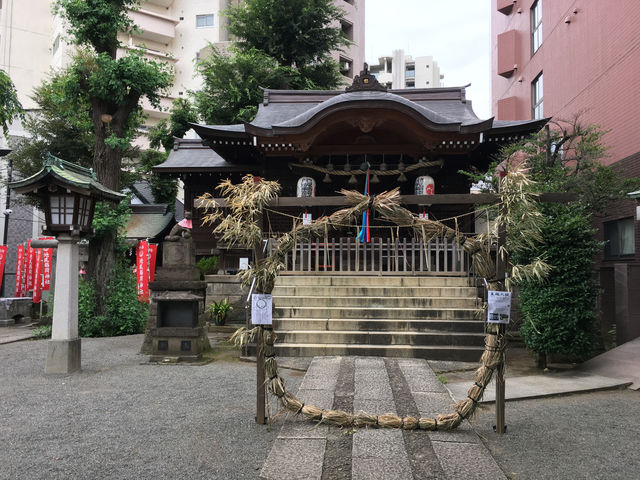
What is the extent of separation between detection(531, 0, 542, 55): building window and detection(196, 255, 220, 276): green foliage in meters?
14.4

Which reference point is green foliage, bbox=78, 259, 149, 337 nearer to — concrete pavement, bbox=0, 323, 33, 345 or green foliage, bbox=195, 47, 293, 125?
concrete pavement, bbox=0, 323, 33, 345

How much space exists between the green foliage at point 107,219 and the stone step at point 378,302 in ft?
16.5

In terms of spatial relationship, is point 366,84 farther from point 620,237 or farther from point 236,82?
point 236,82

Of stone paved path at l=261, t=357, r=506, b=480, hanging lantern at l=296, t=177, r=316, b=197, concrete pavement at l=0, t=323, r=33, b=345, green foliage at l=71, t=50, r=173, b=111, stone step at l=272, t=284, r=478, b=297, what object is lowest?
concrete pavement at l=0, t=323, r=33, b=345

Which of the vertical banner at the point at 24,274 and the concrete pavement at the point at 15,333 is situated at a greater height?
the vertical banner at the point at 24,274

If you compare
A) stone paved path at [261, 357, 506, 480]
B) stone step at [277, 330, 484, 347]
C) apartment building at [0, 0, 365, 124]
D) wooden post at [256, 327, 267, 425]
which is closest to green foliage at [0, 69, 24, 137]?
stone step at [277, 330, 484, 347]

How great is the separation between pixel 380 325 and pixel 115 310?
284 inches

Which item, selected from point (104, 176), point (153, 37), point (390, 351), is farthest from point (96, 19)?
point (153, 37)

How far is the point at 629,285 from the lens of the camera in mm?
8258

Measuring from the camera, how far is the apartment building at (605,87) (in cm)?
1024

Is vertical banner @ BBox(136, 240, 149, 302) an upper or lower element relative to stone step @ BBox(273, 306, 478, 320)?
upper

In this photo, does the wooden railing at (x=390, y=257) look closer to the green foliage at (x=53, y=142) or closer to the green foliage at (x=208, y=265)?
the green foliage at (x=208, y=265)

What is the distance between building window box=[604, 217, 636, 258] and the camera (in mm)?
11000

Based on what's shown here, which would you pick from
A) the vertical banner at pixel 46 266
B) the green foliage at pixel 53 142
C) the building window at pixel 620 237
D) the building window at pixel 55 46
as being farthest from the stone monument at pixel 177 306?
the building window at pixel 55 46
